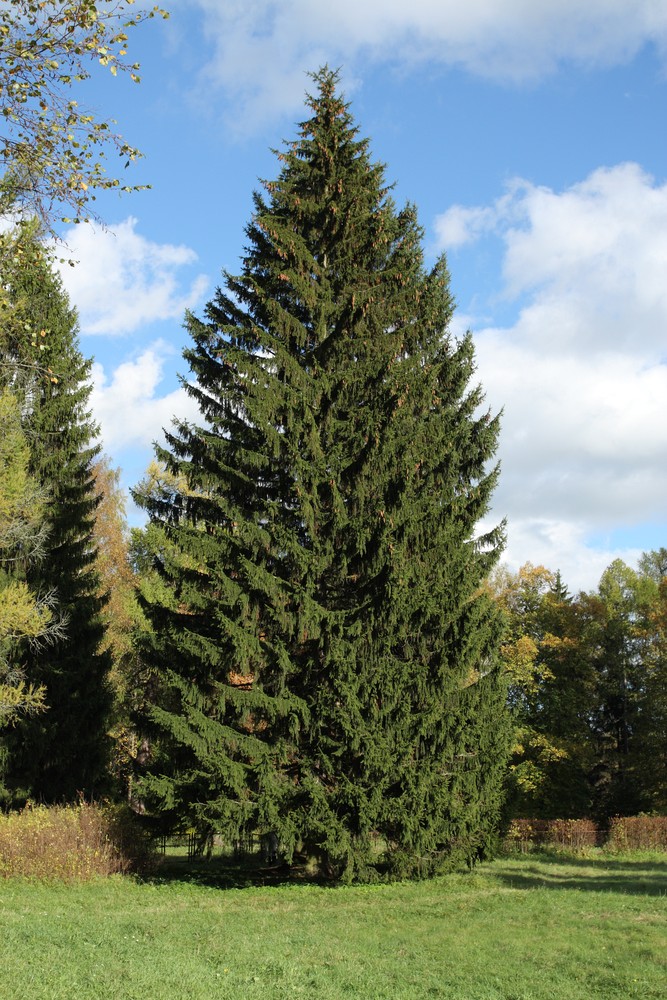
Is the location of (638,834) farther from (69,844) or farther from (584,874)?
(69,844)

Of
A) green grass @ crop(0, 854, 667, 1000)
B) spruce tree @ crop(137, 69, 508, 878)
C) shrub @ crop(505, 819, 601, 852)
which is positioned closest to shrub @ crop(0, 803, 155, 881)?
green grass @ crop(0, 854, 667, 1000)

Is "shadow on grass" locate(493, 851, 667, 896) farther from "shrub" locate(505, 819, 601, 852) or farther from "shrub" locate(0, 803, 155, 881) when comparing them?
"shrub" locate(0, 803, 155, 881)

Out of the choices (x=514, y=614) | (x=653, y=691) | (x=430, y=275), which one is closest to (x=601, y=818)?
(x=653, y=691)

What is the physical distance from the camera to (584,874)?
17094 mm

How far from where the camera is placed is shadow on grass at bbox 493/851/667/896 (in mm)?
14398

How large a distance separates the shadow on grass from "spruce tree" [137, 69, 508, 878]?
157 cm

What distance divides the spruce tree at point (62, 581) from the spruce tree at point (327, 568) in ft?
12.8

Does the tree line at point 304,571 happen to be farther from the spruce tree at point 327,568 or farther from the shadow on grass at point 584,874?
A: the shadow on grass at point 584,874

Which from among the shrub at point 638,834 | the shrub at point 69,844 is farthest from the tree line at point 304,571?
the shrub at point 638,834

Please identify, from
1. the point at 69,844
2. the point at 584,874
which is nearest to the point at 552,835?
the point at 584,874

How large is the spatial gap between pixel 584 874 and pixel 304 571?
10.1m

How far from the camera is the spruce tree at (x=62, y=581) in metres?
17.4

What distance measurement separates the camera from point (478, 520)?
16.5 metres

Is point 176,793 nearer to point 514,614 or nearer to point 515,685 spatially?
point 515,685
